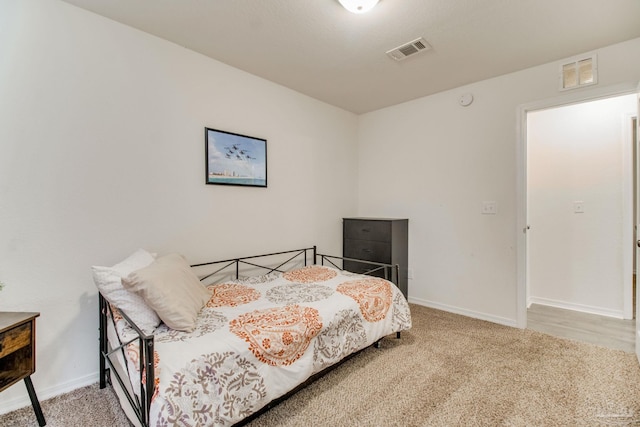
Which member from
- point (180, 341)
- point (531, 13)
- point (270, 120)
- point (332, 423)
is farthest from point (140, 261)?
point (531, 13)

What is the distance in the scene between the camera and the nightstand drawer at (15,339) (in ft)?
4.25

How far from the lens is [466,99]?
9.82 ft

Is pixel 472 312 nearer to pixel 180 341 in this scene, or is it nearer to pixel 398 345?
pixel 398 345

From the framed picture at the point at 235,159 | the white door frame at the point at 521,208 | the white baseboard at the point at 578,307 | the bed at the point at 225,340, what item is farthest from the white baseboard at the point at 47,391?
the white baseboard at the point at 578,307

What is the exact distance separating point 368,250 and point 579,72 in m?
2.44

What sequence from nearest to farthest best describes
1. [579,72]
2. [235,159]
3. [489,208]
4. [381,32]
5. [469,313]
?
1. [381,32]
2. [579,72]
3. [235,159]
4. [489,208]
5. [469,313]

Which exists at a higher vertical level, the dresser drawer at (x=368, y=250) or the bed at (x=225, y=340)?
the dresser drawer at (x=368, y=250)

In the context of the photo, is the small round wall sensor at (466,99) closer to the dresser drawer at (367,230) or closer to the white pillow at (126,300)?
the dresser drawer at (367,230)

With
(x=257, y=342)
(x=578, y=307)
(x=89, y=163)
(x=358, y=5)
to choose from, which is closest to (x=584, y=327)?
(x=578, y=307)

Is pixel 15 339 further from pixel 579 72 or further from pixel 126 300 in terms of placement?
pixel 579 72

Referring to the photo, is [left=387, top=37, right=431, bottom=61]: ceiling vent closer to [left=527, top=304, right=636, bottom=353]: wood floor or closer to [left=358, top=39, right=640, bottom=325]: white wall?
[left=358, top=39, right=640, bottom=325]: white wall

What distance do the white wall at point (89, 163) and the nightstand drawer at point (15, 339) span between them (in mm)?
365

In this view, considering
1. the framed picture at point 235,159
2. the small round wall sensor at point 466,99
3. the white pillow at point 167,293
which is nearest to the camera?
the white pillow at point 167,293

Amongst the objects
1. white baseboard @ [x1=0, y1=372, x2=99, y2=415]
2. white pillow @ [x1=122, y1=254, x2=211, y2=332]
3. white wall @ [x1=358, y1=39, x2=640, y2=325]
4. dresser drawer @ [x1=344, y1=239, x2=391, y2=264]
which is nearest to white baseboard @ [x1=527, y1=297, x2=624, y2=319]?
white wall @ [x1=358, y1=39, x2=640, y2=325]
